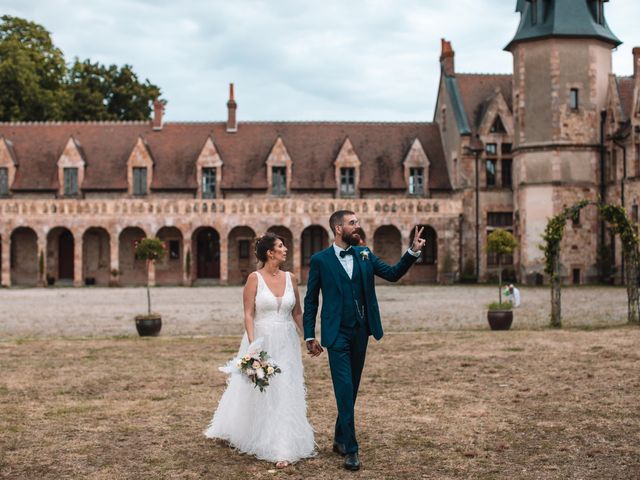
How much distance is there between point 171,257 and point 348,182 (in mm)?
10606

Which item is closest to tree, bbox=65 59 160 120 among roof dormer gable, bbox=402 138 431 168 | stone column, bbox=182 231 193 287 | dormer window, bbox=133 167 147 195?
dormer window, bbox=133 167 147 195

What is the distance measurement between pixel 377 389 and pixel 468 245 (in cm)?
3396

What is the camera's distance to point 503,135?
4406cm

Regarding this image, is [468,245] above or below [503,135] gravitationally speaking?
below

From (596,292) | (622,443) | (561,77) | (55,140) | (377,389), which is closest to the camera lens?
(622,443)

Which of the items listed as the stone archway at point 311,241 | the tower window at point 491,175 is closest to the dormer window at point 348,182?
the stone archway at point 311,241

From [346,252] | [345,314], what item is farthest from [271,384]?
[346,252]

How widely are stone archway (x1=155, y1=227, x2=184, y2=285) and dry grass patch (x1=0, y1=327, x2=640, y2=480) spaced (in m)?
29.7

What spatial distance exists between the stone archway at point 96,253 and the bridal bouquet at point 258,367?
39.2m

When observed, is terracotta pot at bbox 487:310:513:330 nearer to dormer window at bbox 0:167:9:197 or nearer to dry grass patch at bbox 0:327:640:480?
dry grass patch at bbox 0:327:640:480

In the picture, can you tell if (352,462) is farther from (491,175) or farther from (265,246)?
(491,175)

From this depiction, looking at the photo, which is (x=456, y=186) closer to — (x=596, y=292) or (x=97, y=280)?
(x=596, y=292)

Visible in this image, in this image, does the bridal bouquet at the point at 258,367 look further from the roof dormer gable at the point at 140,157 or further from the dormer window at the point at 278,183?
the roof dormer gable at the point at 140,157

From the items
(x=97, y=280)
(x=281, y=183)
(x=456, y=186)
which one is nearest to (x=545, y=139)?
(x=456, y=186)
